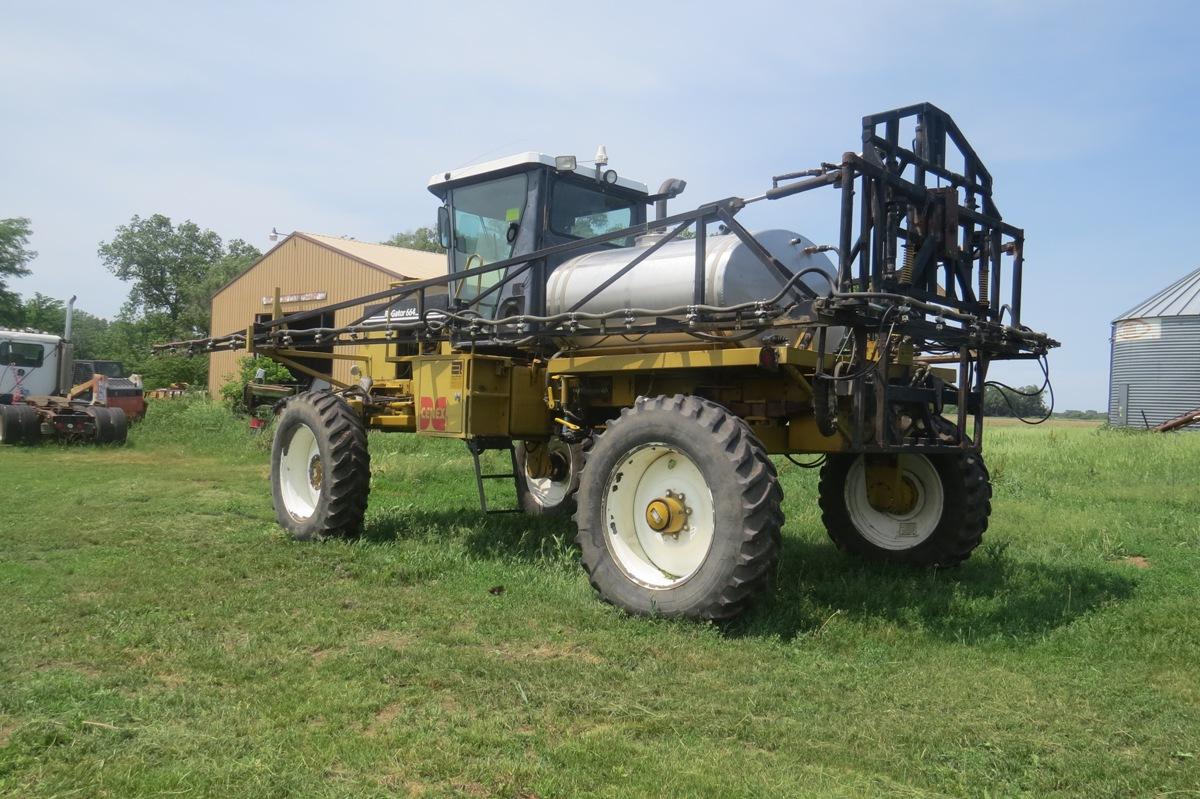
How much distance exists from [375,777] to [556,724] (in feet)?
2.67

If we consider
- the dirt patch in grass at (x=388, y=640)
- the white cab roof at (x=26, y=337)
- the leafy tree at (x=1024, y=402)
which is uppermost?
the white cab roof at (x=26, y=337)

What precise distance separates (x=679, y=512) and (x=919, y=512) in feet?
7.66

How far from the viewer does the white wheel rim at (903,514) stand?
6.96m

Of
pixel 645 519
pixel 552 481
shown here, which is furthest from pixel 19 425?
pixel 645 519

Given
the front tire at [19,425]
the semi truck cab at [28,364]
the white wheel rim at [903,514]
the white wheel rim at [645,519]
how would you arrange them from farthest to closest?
the semi truck cab at [28,364] → the front tire at [19,425] → the white wheel rim at [903,514] → the white wheel rim at [645,519]

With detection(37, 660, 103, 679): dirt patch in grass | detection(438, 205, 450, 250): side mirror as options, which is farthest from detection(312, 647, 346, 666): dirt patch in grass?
detection(438, 205, 450, 250): side mirror

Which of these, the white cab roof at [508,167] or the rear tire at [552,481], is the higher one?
the white cab roof at [508,167]

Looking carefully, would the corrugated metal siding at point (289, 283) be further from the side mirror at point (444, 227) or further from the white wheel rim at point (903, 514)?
the white wheel rim at point (903, 514)

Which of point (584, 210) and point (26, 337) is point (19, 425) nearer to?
point (26, 337)

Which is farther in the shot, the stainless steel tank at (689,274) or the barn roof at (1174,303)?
the barn roof at (1174,303)

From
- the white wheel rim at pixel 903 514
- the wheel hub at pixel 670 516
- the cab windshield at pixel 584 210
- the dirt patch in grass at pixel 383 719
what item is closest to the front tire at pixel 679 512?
the wheel hub at pixel 670 516

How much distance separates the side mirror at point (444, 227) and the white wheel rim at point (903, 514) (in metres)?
4.09

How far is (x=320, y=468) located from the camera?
824 cm

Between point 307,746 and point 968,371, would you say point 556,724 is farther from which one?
point 968,371
